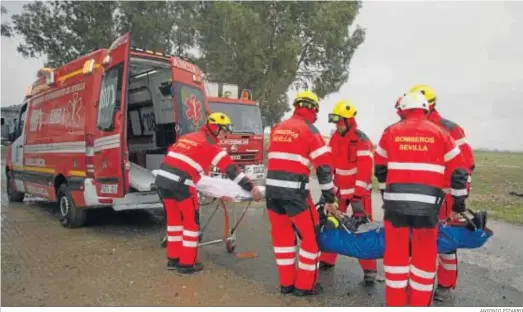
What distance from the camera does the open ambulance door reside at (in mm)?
5871

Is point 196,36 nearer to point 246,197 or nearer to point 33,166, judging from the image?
point 33,166

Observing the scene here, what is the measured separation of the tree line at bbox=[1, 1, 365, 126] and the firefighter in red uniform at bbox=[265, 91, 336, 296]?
17196mm

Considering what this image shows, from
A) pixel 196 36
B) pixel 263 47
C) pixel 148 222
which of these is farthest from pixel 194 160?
pixel 196 36

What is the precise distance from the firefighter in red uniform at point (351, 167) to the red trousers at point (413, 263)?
0.96m

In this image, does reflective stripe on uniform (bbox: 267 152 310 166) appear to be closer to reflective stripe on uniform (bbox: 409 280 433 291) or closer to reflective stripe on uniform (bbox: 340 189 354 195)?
reflective stripe on uniform (bbox: 340 189 354 195)

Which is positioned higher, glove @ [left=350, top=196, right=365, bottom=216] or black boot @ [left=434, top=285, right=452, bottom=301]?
glove @ [left=350, top=196, right=365, bottom=216]

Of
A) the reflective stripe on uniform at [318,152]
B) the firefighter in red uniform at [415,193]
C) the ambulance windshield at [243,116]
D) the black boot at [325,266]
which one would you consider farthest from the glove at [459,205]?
the ambulance windshield at [243,116]

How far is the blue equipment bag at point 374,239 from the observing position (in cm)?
368

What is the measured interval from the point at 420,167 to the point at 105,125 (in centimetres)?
440

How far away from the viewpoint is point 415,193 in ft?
11.1

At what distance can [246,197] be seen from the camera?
16.7ft

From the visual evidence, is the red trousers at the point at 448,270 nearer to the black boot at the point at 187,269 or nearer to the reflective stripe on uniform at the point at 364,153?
the reflective stripe on uniform at the point at 364,153

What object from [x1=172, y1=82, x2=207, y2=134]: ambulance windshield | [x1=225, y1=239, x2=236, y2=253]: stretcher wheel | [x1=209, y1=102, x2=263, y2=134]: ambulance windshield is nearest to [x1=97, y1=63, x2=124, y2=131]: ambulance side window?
[x1=172, y1=82, x2=207, y2=134]: ambulance windshield

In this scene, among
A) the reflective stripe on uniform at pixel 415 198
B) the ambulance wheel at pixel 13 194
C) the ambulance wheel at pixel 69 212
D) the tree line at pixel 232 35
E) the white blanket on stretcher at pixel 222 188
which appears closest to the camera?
the reflective stripe on uniform at pixel 415 198
